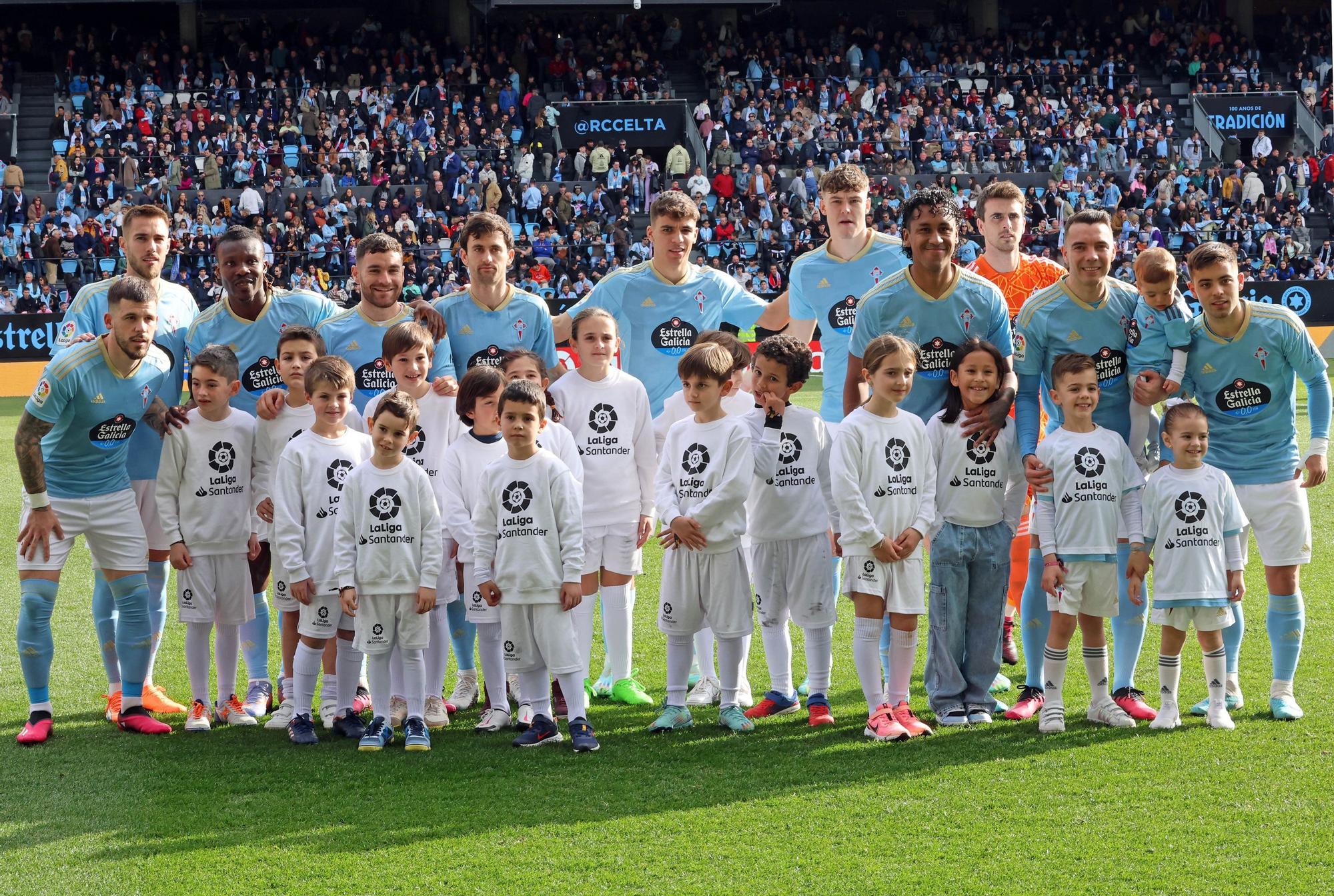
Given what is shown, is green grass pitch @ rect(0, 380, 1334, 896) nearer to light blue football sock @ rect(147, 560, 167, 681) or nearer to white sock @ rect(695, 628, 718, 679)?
white sock @ rect(695, 628, 718, 679)

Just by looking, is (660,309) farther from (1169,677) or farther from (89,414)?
(1169,677)

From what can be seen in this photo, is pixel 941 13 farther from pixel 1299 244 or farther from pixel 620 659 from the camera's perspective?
pixel 620 659

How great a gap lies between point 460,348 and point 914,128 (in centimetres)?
2885

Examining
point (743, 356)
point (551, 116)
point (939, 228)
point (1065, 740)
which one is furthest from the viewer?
point (551, 116)

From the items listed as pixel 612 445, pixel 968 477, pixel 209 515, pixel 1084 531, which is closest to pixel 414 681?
pixel 209 515

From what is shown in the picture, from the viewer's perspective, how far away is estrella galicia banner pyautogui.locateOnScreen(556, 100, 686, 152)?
3328 centimetres

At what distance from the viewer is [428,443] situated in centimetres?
630

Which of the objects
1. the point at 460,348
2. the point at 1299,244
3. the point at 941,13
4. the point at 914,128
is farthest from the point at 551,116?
the point at 460,348

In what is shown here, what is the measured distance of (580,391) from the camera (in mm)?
6328

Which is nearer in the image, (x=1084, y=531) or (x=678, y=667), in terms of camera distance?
(x=1084, y=531)

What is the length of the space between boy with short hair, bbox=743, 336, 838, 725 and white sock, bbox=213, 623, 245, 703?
2423 mm

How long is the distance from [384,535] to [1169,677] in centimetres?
331

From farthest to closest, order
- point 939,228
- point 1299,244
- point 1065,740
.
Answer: point 1299,244 → point 939,228 → point 1065,740

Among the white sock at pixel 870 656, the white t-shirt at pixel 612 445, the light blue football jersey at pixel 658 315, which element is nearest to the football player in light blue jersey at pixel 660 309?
the light blue football jersey at pixel 658 315
